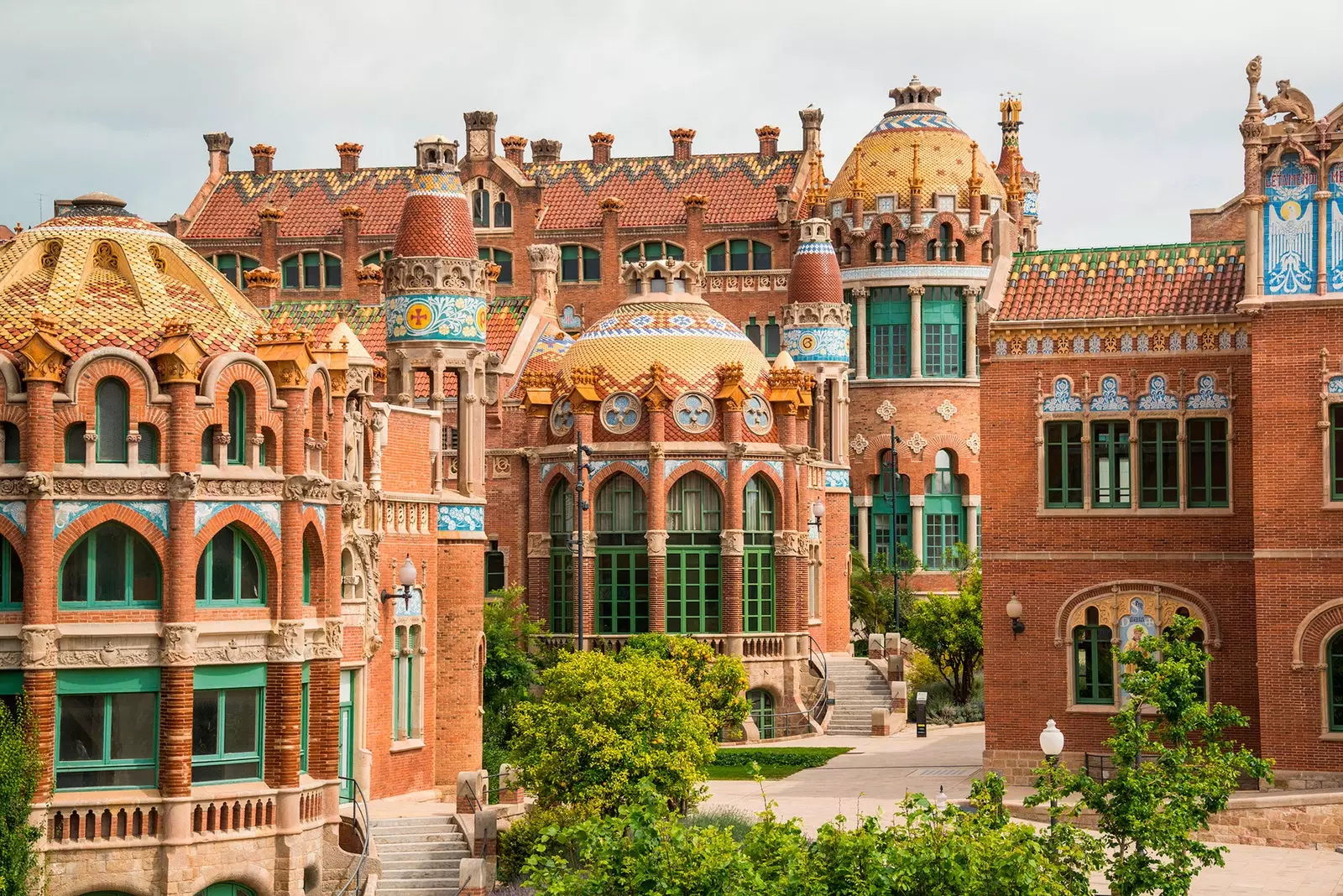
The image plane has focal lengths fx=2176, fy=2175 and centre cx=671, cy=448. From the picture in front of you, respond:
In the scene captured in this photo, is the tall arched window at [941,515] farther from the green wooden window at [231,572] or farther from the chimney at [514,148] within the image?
the green wooden window at [231,572]

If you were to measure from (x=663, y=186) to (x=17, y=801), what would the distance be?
5445 cm

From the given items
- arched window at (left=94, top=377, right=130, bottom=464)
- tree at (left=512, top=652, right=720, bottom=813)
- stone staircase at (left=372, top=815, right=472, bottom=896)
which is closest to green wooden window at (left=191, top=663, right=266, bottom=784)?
arched window at (left=94, top=377, right=130, bottom=464)

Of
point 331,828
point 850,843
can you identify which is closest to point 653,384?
point 331,828

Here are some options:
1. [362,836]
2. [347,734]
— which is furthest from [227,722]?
[347,734]

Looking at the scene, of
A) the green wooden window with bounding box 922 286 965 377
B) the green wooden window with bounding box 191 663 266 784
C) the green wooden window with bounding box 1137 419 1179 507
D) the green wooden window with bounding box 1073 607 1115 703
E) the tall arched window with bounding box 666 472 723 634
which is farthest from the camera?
the green wooden window with bounding box 922 286 965 377

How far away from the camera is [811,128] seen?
81.2 m

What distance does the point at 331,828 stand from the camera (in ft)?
111

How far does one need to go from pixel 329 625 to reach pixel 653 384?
80.2 ft

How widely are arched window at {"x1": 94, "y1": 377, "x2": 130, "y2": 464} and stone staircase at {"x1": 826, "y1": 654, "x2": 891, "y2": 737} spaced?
1231 inches

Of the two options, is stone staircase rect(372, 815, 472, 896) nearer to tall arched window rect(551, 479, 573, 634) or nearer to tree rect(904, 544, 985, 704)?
tall arched window rect(551, 479, 573, 634)

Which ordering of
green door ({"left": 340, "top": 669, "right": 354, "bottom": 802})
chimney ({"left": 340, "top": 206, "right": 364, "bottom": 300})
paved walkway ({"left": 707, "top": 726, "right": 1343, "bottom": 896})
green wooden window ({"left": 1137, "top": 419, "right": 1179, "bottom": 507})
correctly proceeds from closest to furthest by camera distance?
1. paved walkway ({"left": 707, "top": 726, "right": 1343, "bottom": 896})
2. green door ({"left": 340, "top": 669, "right": 354, "bottom": 802})
3. green wooden window ({"left": 1137, "top": 419, "right": 1179, "bottom": 507})
4. chimney ({"left": 340, "top": 206, "right": 364, "bottom": 300})

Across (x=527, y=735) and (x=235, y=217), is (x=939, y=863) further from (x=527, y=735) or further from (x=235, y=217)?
(x=235, y=217)

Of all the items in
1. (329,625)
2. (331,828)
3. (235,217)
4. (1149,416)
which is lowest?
(331,828)

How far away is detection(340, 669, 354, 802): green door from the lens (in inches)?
1433
